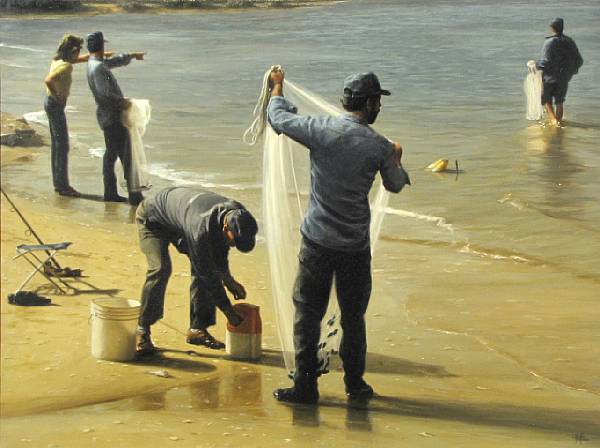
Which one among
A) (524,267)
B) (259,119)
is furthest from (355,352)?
(524,267)

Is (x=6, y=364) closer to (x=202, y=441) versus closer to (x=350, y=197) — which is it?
(x=202, y=441)

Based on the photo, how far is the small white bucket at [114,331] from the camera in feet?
21.9

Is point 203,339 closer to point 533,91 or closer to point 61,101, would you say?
point 533,91

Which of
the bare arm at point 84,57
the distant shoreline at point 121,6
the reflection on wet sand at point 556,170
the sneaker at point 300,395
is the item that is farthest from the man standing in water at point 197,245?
the reflection on wet sand at point 556,170

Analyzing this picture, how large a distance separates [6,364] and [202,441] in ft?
5.95

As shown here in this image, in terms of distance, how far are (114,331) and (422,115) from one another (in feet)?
11.4

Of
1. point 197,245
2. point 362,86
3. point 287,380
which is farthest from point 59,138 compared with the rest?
point 362,86

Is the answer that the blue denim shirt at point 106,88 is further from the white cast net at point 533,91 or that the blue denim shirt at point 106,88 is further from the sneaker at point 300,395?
the sneaker at point 300,395

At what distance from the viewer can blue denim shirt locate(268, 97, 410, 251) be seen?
5.72m

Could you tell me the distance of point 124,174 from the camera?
8.76 meters

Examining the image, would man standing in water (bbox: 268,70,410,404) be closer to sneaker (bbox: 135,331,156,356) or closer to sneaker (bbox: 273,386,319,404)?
sneaker (bbox: 273,386,319,404)

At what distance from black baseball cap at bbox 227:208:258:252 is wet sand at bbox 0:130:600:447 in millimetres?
769

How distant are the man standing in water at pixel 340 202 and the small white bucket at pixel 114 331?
110 cm

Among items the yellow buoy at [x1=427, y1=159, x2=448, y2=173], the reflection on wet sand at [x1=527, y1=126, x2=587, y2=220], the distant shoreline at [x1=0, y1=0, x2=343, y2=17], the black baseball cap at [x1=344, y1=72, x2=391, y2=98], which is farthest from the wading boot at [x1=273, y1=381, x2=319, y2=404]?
the yellow buoy at [x1=427, y1=159, x2=448, y2=173]
